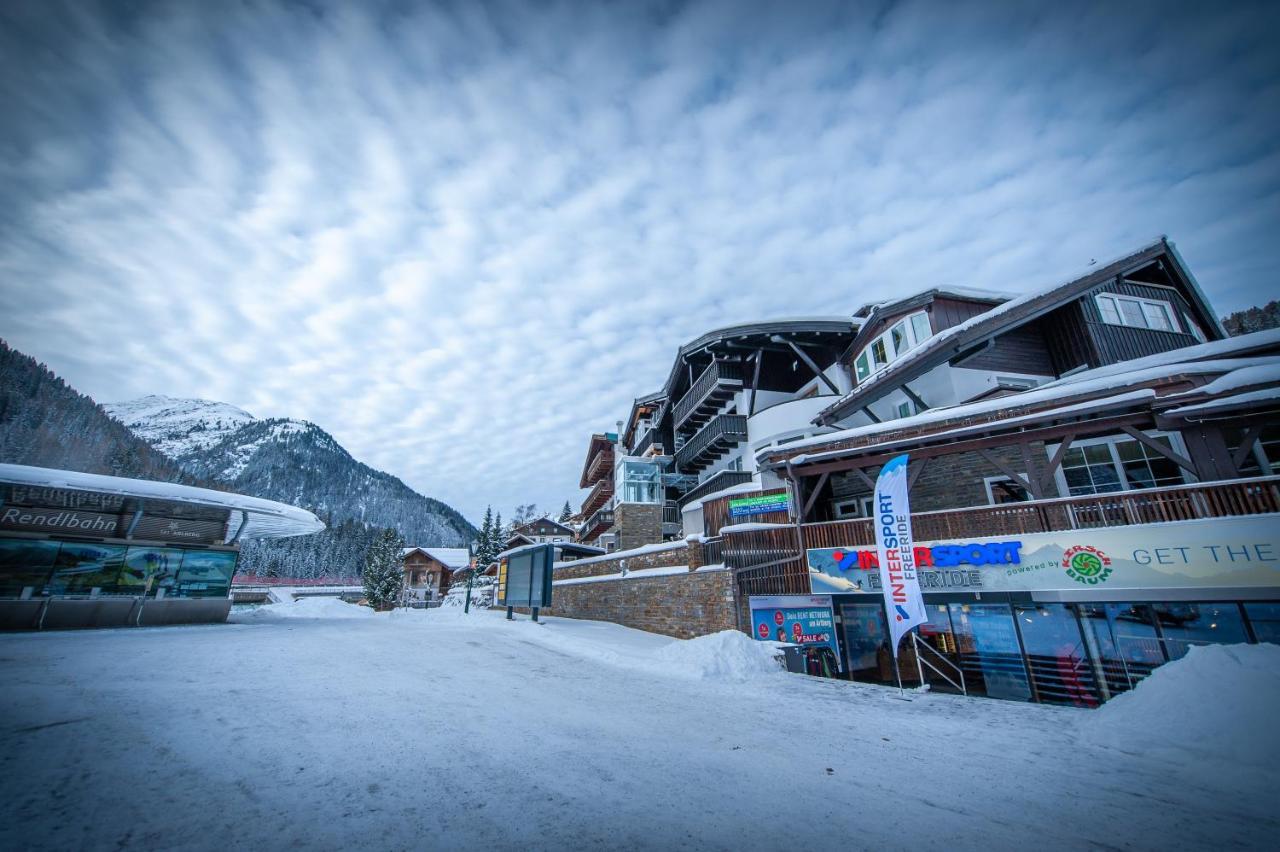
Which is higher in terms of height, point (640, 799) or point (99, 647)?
point (99, 647)

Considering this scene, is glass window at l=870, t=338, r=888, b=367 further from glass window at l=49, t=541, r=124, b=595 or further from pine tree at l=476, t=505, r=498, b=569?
pine tree at l=476, t=505, r=498, b=569

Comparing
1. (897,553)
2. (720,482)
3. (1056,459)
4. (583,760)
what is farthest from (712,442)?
(583,760)

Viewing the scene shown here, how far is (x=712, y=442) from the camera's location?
28.3 meters

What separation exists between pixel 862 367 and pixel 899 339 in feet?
10.0

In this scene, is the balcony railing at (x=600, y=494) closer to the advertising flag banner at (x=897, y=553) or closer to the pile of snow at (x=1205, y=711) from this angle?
the advertising flag banner at (x=897, y=553)

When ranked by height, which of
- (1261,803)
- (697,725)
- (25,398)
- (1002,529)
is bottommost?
(1261,803)

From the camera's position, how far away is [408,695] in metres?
8.12

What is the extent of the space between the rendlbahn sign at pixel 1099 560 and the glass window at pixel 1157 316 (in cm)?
1190

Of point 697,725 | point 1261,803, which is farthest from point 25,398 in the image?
point 1261,803

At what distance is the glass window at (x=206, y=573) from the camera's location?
18.7 meters

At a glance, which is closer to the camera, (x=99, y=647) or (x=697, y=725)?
(x=697, y=725)

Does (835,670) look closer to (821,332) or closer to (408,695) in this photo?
(408,695)

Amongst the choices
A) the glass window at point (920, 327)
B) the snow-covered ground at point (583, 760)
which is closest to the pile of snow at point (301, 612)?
the snow-covered ground at point (583, 760)

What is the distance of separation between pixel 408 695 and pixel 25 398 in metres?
39.3
